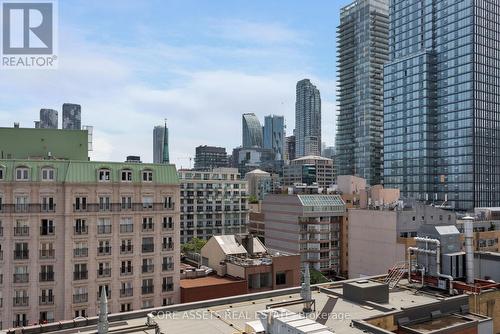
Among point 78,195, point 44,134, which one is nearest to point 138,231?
point 78,195

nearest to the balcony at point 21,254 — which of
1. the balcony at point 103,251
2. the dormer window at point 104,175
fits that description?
the balcony at point 103,251

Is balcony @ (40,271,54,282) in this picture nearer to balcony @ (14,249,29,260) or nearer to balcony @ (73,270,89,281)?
balcony @ (73,270,89,281)

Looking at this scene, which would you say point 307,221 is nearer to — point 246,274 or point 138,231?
point 246,274

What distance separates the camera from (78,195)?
6194 centimetres

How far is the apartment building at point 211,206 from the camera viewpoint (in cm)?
15838

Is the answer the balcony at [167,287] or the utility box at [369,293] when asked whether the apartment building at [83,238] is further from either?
the utility box at [369,293]

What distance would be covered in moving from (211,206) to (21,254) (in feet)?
341

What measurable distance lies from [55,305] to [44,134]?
3026 cm

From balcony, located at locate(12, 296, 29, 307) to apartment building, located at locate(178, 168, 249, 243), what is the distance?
97.0 meters

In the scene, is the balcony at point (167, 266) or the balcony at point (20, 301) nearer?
the balcony at point (20, 301)

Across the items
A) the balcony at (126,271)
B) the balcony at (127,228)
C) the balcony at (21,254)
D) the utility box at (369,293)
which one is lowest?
the balcony at (126,271)

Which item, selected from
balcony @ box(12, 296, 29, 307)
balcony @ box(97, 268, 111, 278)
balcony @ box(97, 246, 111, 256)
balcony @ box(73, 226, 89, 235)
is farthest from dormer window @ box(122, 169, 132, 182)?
balcony @ box(12, 296, 29, 307)

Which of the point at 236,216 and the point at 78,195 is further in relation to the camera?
the point at 236,216

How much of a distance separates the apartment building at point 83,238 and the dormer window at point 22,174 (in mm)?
120
